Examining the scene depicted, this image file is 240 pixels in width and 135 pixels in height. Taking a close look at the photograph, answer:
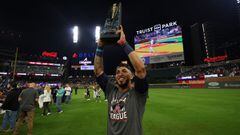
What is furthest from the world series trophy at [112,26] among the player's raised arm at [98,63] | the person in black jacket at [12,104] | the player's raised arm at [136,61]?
the person in black jacket at [12,104]

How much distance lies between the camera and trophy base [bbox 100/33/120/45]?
259 cm

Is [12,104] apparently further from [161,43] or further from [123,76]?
[161,43]

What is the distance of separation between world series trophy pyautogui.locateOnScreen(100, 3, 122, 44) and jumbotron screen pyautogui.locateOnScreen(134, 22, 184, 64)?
46.7 metres

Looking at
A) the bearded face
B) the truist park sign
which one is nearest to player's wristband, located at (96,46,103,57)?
the bearded face

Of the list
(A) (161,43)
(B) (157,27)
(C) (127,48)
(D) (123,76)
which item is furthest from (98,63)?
(B) (157,27)

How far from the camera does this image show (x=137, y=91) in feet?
8.89

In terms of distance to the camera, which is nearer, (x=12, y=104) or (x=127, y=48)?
(x=127, y=48)

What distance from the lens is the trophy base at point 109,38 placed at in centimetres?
259

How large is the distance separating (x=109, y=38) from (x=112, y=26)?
0.19m

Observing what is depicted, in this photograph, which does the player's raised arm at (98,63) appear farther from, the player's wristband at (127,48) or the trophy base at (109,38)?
the player's wristband at (127,48)

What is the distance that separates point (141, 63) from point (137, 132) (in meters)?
0.99

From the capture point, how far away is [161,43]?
178 feet

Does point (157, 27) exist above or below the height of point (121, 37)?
above

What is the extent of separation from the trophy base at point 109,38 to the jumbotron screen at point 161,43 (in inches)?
1845
